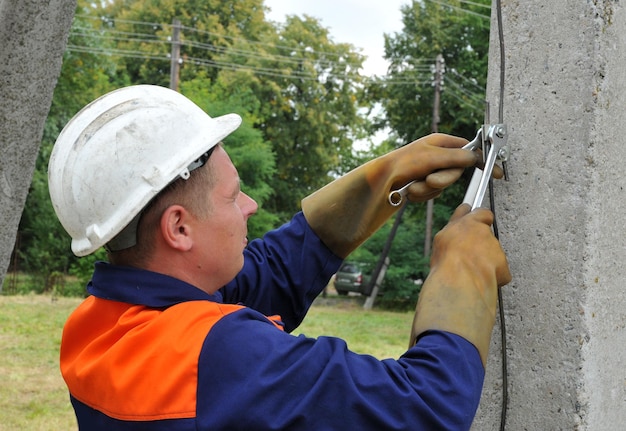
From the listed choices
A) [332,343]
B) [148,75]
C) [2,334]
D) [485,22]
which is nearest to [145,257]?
[332,343]

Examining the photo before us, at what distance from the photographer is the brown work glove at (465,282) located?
1.54m

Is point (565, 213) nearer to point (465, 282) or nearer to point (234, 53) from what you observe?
point (465, 282)

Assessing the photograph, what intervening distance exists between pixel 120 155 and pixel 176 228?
0.20 metres

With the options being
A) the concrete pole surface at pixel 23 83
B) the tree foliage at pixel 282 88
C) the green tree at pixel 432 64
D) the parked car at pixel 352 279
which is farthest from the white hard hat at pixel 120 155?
the parked car at pixel 352 279

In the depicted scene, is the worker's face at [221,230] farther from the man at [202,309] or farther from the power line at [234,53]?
A: the power line at [234,53]

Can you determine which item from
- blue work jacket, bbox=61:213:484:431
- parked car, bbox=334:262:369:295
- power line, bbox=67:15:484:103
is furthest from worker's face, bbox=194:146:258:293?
power line, bbox=67:15:484:103

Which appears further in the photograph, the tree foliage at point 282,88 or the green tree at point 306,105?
the green tree at point 306,105

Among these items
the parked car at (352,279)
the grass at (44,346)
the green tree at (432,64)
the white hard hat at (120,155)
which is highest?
the green tree at (432,64)

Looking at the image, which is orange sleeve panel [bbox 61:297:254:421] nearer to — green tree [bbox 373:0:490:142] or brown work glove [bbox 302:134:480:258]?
brown work glove [bbox 302:134:480:258]

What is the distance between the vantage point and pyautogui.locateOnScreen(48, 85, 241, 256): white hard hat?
62.4 inches

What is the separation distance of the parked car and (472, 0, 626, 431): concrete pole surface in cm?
2116

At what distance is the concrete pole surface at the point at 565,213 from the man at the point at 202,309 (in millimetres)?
149

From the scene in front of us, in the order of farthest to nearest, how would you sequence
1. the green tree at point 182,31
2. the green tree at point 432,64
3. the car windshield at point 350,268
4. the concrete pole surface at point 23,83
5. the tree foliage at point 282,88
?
1. the green tree at point 182,31
2. the car windshield at point 350,268
3. the green tree at point 432,64
4. the tree foliage at point 282,88
5. the concrete pole surface at point 23,83

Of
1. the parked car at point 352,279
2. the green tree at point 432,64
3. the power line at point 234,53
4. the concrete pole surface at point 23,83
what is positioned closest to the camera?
the concrete pole surface at point 23,83
